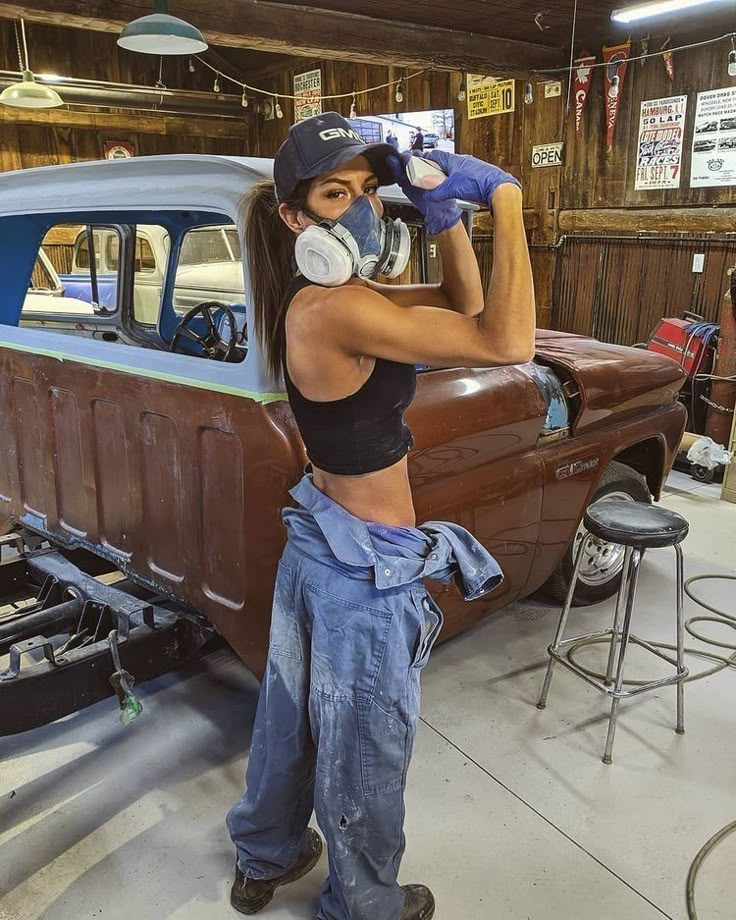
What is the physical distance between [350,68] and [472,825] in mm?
10945

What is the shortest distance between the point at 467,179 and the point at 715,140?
6220 mm

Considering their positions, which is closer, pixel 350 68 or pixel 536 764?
pixel 536 764

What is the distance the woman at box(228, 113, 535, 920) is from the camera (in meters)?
1.74

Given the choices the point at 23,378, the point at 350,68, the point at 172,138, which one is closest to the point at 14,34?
the point at 172,138

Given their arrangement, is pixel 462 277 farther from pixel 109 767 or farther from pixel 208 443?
pixel 109 767

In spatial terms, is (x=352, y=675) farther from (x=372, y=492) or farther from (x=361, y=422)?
(x=361, y=422)

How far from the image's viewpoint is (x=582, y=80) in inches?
305

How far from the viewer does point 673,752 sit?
9.70 ft

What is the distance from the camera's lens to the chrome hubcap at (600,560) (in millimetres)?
3945

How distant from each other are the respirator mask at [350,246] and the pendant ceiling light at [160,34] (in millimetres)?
4090

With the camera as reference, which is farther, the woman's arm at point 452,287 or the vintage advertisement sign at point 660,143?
the vintage advertisement sign at point 660,143

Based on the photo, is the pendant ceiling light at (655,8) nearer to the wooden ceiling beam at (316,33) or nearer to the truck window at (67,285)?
the wooden ceiling beam at (316,33)

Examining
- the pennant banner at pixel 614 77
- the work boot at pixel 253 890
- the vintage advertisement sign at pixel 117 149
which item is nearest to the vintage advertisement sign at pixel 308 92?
the vintage advertisement sign at pixel 117 149

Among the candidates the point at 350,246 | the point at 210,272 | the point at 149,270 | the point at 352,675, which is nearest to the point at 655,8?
the point at 210,272
